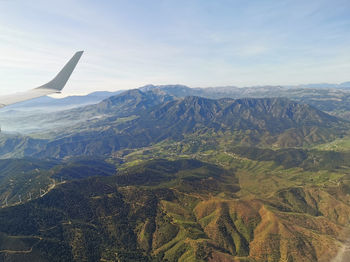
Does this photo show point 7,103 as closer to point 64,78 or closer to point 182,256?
point 64,78

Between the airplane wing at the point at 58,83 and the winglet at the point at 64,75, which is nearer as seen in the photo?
the airplane wing at the point at 58,83

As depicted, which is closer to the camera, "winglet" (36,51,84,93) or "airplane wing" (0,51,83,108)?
"airplane wing" (0,51,83,108)

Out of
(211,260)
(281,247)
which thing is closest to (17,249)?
(211,260)

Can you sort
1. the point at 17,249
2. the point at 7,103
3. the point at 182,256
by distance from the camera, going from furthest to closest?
the point at 182,256 → the point at 17,249 → the point at 7,103

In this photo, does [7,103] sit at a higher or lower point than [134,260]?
higher

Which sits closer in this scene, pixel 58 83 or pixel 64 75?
pixel 64 75

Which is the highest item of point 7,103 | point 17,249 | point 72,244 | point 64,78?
point 64,78

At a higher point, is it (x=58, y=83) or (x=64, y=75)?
(x=64, y=75)

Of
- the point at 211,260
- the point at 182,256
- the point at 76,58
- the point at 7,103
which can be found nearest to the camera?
the point at 7,103
